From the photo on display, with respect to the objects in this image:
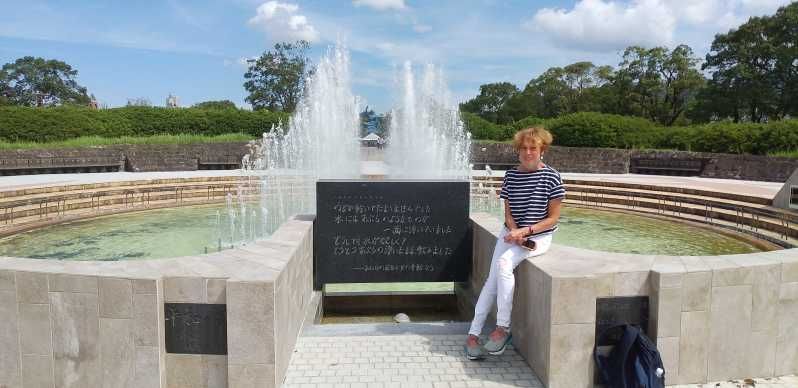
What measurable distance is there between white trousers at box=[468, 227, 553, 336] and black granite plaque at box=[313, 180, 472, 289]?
1.42m

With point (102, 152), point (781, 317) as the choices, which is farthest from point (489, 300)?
point (102, 152)

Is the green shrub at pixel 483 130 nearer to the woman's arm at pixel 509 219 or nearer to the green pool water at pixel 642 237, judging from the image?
the green pool water at pixel 642 237

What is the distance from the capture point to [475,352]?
154 inches

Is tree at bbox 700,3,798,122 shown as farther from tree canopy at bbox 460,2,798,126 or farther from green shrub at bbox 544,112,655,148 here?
green shrub at bbox 544,112,655,148

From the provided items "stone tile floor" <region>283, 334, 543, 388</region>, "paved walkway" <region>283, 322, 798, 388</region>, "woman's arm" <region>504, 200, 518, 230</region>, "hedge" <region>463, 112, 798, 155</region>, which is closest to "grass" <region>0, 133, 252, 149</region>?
"hedge" <region>463, 112, 798, 155</region>

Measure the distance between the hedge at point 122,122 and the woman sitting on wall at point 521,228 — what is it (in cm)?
2451

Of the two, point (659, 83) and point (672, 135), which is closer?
point (672, 135)

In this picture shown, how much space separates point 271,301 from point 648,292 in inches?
94.7

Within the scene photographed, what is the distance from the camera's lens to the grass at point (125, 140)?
68.7ft

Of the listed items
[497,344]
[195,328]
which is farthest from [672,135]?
[195,328]

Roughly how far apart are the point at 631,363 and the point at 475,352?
1.04m

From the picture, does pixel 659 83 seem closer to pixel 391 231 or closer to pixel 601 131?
pixel 601 131

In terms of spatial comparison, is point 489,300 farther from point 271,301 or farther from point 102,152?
point 102,152

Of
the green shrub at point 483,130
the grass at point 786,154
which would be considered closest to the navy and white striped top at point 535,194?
the grass at point 786,154
